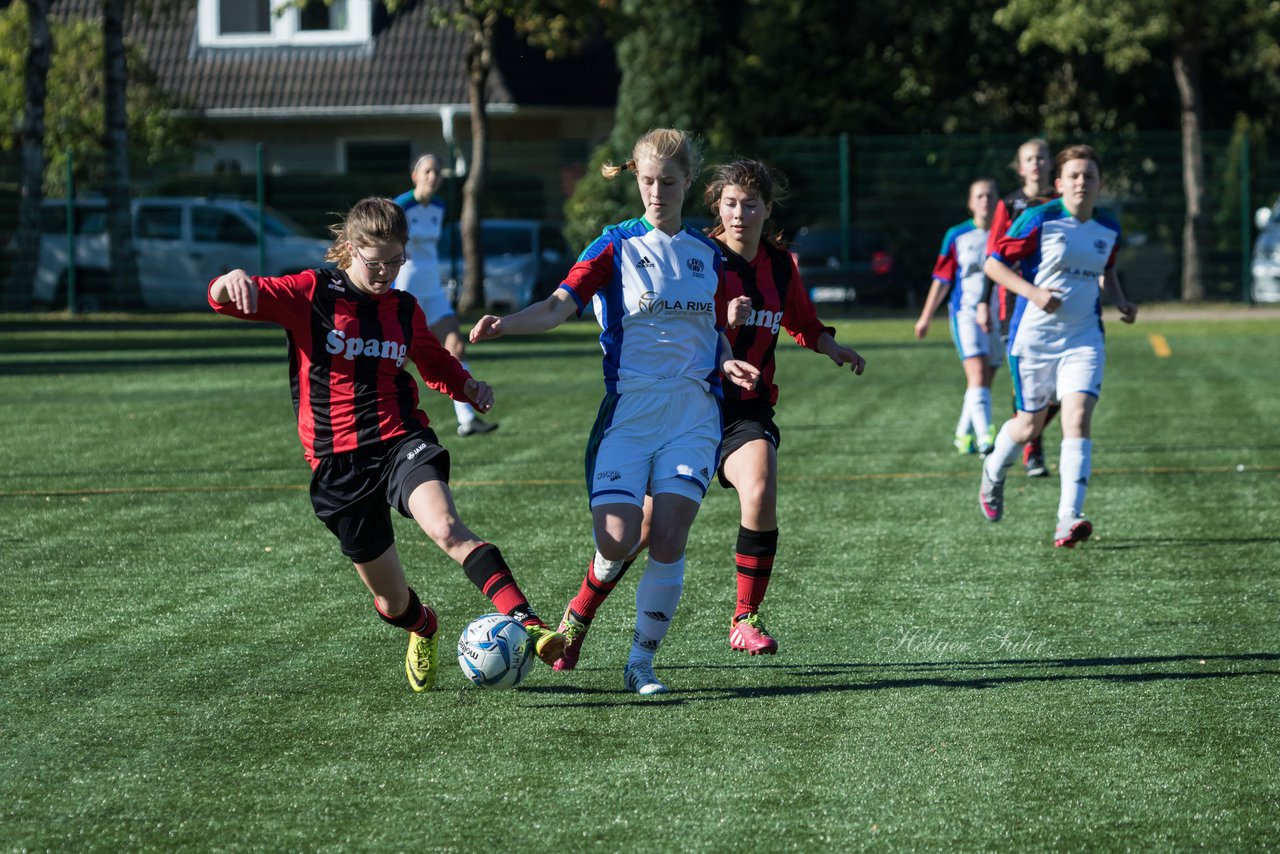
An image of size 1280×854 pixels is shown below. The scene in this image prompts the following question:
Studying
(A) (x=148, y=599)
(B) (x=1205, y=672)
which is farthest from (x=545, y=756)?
(A) (x=148, y=599)

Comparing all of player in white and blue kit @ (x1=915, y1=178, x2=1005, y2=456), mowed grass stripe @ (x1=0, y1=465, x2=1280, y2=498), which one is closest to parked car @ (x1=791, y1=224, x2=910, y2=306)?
player in white and blue kit @ (x1=915, y1=178, x2=1005, y2=456)

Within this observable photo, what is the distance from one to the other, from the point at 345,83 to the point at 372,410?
30232 millimetres

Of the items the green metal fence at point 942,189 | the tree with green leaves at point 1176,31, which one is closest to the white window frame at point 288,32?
the green metal fence at point 942,189

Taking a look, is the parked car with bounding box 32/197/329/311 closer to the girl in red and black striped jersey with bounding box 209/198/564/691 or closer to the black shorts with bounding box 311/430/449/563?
the girl in red and black striped jersey with bounding box 209/198/564/691

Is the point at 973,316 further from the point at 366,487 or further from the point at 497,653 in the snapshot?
the point at 497,653

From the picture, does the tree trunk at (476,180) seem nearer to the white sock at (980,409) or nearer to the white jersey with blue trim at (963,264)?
the white jersey with blue trim at (963,264)

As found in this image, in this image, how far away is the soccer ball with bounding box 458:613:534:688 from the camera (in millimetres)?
5531

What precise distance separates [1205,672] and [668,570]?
5.98ft

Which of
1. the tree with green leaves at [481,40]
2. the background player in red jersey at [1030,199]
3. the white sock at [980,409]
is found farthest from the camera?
the tree with green leaves at [481,40]

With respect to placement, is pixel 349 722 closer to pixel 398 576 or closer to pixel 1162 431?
pixel 398 576

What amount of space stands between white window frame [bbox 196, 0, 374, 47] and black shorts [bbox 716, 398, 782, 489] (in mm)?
29915

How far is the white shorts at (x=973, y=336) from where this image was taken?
12.1 metres

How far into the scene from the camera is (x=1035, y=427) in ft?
29.5

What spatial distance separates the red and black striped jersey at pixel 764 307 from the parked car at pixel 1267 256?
22.9 metres
